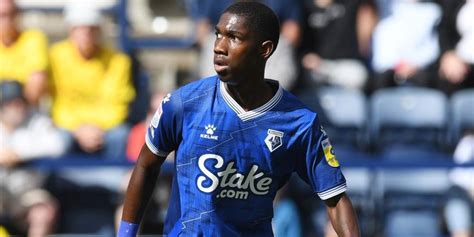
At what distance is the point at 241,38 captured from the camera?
457cm

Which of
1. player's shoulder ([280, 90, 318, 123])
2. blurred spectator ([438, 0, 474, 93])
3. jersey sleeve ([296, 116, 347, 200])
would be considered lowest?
blurred spectator ([438, 0, 474, 93])

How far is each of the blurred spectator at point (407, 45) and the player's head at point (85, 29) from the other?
2.32m

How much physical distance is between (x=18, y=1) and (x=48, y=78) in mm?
1793

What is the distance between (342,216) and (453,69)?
4394mm

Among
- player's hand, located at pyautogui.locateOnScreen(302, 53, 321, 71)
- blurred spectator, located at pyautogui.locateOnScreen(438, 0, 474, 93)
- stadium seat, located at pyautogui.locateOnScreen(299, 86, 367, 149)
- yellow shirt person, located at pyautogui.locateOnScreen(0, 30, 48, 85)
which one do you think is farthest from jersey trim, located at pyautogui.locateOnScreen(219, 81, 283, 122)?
blurred spectator, located at pyautogui.locateOnScreen(438, 0, 474, 93)

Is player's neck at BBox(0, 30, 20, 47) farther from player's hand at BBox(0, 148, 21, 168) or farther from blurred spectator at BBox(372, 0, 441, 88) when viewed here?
blurred spectator at BBox(372, 0, 441, 88)

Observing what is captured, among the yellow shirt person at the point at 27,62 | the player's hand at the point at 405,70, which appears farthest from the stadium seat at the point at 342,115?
the yellow shirt person at the point at 27,62

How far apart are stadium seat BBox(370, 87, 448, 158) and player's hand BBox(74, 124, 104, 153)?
2.18 meters

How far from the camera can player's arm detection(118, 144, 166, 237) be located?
4.84m

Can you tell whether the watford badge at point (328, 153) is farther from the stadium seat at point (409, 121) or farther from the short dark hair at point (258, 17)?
the stadium seat at point (409, 121)

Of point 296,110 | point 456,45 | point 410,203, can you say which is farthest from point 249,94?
point 456,45

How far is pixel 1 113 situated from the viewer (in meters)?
8.34

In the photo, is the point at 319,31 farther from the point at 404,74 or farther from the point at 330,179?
the point at 330,179

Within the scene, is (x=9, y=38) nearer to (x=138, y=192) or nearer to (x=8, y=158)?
(x=8, y=158)
